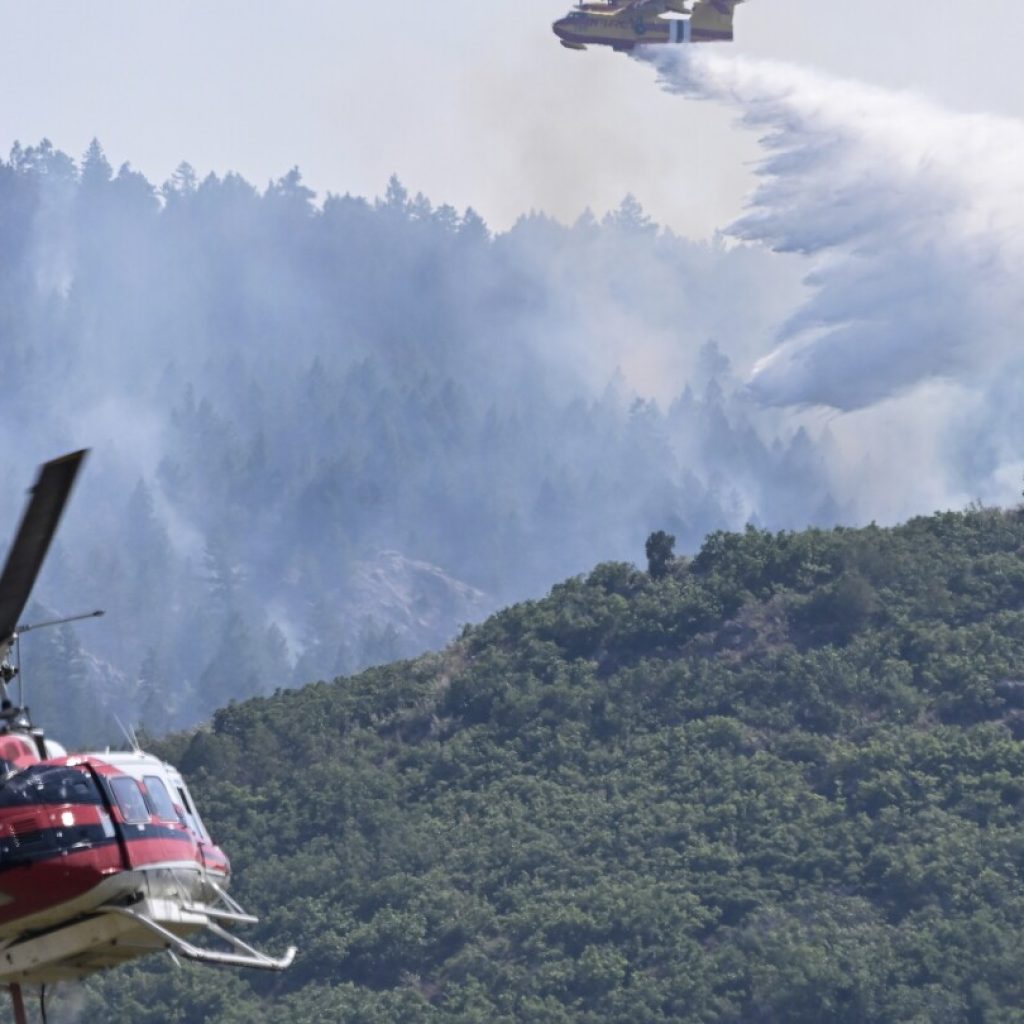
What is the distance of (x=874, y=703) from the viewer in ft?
274

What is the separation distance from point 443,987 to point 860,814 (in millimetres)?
13463

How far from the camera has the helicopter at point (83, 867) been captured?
85.5 feet

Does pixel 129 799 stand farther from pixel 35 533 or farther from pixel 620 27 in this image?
pixel 620 27

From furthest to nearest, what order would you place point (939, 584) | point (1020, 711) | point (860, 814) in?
point (939, 584)
point (1020, 711)
point (860, 814)

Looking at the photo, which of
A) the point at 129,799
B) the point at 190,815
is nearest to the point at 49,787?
the point at 129,799

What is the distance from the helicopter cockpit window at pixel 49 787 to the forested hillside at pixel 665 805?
1631 inches

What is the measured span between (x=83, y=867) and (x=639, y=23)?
8326cm

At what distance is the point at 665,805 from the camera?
77.7 metres

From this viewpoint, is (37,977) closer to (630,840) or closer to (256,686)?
(630,840)

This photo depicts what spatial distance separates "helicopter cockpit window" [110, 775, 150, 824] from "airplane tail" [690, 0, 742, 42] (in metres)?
83.9

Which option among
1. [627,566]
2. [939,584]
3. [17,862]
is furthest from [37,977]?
[627,566]

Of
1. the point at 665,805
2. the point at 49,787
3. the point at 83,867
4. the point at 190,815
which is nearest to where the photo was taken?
the point at 83,867

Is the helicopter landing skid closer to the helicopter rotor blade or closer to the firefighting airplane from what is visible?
the helicopter rotor blade

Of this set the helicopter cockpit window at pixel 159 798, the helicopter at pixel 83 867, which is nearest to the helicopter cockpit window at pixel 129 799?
the helicopter at pixel 83 867
